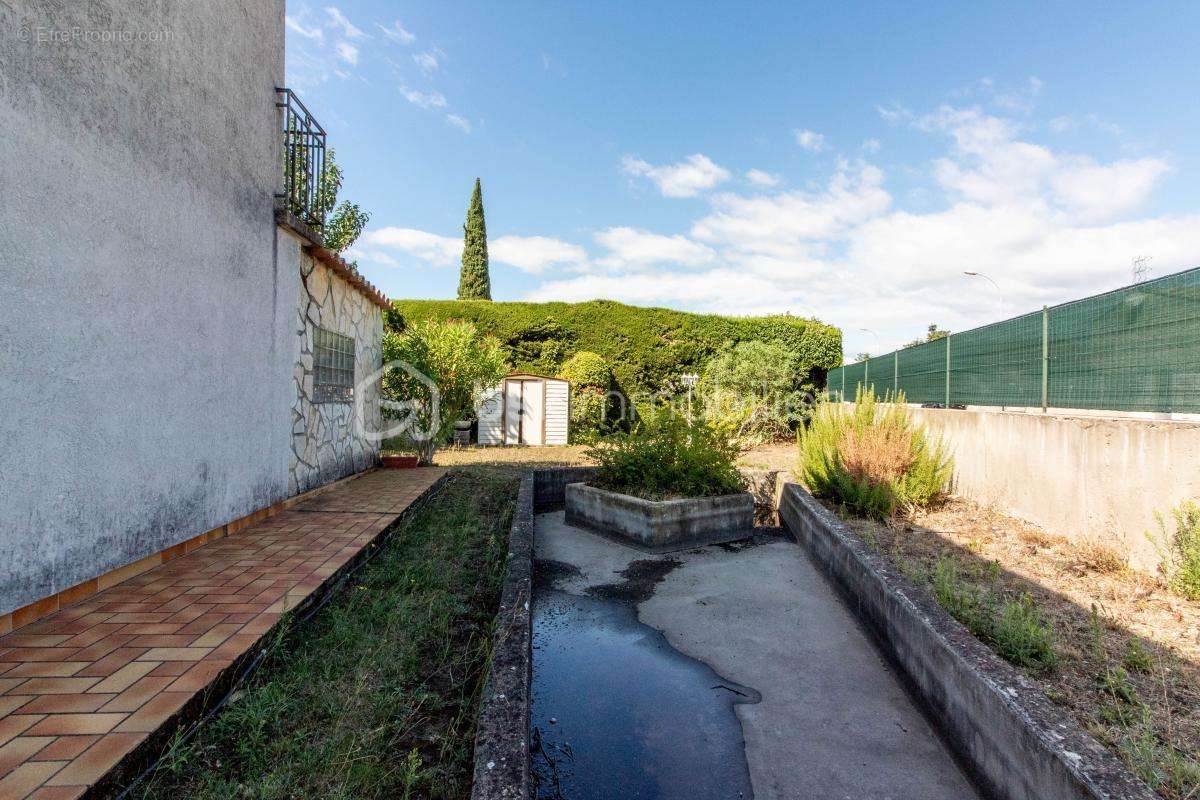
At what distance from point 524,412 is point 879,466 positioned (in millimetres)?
10101

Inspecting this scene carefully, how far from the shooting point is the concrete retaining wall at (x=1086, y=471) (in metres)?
4.05

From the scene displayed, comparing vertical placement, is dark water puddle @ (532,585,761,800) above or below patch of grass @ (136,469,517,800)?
below

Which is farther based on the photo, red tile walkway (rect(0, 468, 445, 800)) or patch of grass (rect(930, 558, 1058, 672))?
patch of grass (rect(930, 558, 1058, 672))

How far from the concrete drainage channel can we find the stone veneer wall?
10.5 ft

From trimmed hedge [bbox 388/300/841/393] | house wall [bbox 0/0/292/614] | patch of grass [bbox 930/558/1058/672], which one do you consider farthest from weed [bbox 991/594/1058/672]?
trimmed hedge [bbox 388/300/841/393]

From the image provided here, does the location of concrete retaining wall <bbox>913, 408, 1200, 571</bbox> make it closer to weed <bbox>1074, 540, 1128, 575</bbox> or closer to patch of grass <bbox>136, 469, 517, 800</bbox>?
weed <bbox>1074, 540, 1128, 575</bbox>

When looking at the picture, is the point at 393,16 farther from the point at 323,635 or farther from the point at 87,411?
the point at 323,635

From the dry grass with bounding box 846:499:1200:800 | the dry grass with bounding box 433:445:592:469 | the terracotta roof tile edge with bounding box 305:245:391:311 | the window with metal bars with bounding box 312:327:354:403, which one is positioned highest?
the terracotta roof tile edge with bounding box 305:245:391:311

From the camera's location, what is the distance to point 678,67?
12047mm

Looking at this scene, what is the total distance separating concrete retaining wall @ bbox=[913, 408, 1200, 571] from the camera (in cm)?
405

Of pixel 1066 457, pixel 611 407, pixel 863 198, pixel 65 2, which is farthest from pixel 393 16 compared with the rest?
pixel 863 198

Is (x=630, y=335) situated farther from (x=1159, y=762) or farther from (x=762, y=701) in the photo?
(x=1159, y=762)

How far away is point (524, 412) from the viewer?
15.1 metres

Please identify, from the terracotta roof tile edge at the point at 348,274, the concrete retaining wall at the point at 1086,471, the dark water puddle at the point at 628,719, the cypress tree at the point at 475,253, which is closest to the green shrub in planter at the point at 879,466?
the concrete retaining wall at the point at 1086,471
